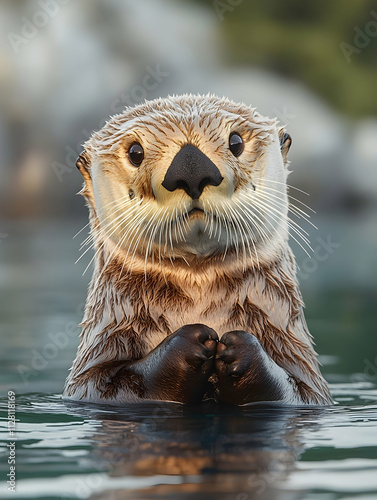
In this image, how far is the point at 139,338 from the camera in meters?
4.22

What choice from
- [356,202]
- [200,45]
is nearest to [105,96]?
[200,45]

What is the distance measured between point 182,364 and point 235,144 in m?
1.01

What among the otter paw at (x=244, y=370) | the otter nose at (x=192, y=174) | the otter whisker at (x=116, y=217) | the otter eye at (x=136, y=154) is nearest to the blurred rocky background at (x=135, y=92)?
the otter whisker at (x=116, y=217)

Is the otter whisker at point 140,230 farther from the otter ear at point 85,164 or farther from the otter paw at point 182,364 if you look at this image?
the otter ear at point 85,164

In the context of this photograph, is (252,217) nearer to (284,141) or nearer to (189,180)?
(189,180)

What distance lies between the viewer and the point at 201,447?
324 cm

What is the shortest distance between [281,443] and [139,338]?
1.08 meters

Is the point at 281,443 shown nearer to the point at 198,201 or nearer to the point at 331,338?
the point at 198,201

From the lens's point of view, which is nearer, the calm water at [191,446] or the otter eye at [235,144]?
the calm water at [191,446]

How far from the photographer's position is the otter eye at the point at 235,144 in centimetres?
411

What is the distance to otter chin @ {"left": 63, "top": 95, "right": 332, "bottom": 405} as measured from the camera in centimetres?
381

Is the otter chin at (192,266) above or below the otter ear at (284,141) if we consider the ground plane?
below

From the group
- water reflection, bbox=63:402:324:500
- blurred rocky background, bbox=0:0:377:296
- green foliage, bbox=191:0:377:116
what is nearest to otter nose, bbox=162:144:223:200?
water reflection, bbox=63:402:324:500

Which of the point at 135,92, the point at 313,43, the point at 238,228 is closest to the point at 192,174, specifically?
the point at 238,228
